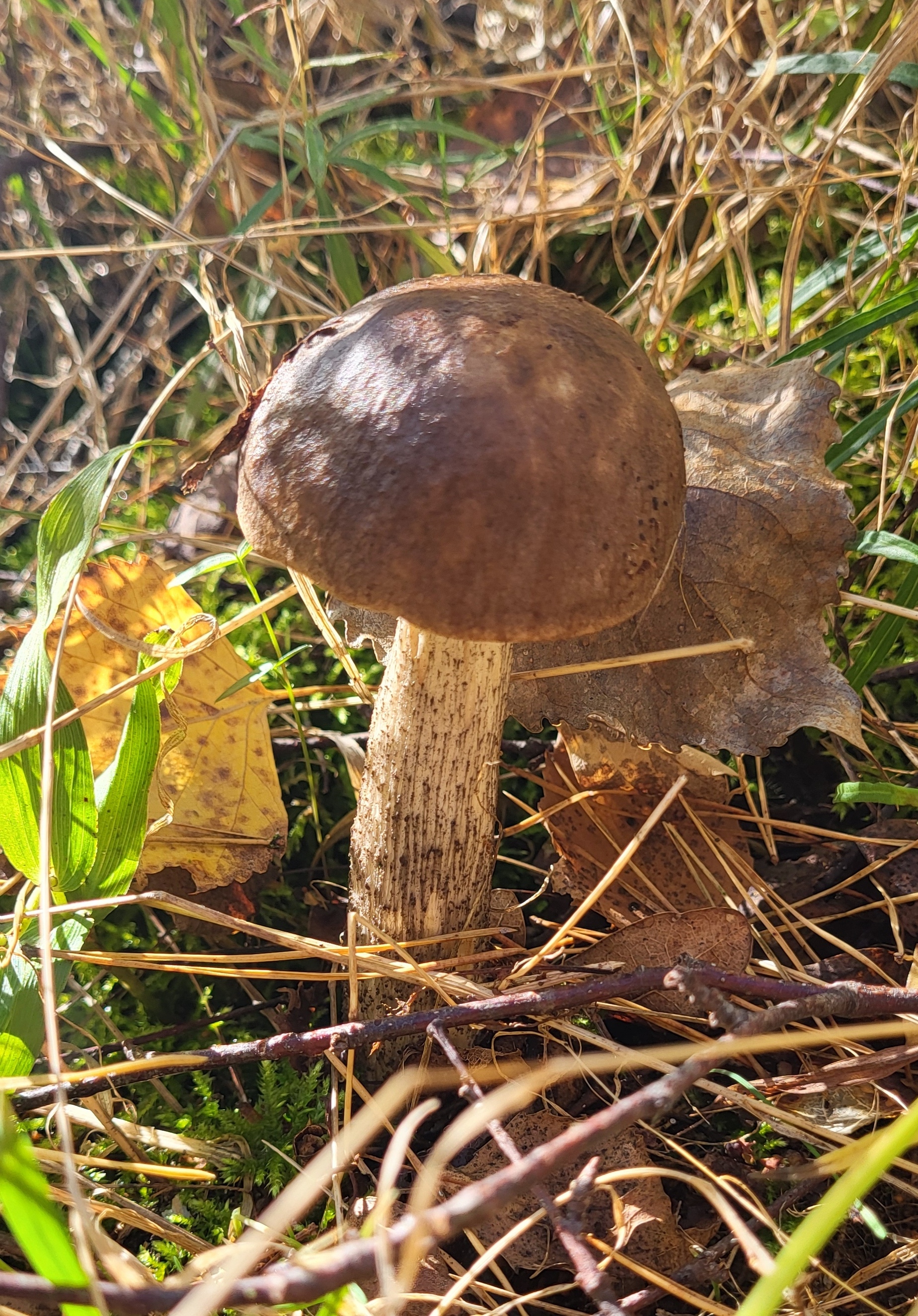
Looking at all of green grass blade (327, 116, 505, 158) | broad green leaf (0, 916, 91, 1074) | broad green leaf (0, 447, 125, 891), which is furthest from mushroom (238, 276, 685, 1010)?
green grass blade (327, 116, 505, 158)

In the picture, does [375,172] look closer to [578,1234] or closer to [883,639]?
[883,639]

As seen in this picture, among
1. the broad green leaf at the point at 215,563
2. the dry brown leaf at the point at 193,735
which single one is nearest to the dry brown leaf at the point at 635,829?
the dry brown leaf at the point at 193,735

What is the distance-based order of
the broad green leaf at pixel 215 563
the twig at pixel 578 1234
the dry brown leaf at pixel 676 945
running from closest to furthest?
1. the twig at pixel 578 1234
2. the dry brown leaf at pixel 676 945
3. the broad green leaf at pixel 215 563

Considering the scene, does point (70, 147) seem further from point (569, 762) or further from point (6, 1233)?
point (6, 1233)

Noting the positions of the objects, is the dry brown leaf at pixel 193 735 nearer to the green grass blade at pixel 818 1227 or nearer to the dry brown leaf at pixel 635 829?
the dry brown leaf at pixel 635 829

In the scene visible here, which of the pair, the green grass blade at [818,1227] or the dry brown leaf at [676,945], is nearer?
the green grass blade at [818,1227]
